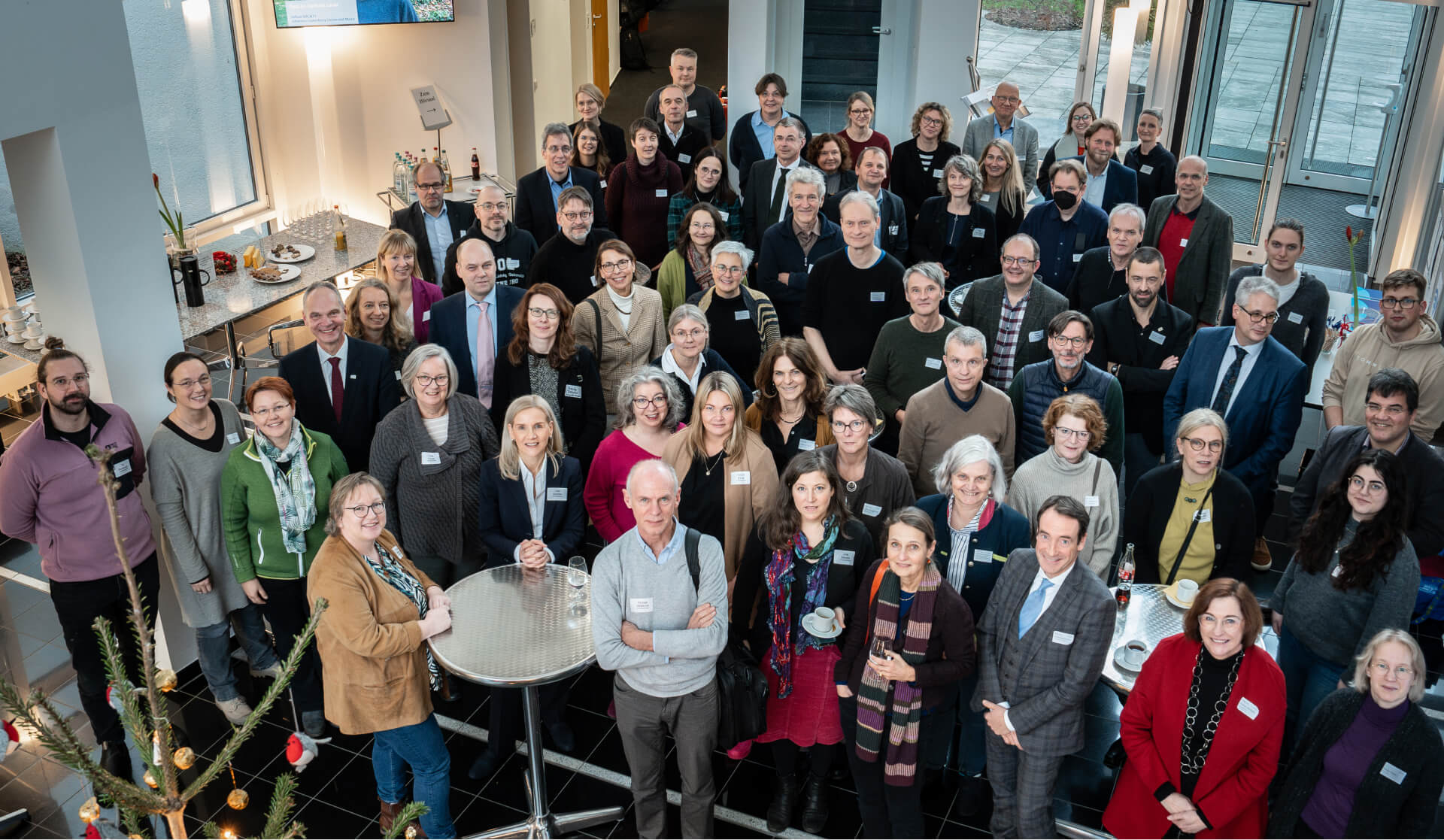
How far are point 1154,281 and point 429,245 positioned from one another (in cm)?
403

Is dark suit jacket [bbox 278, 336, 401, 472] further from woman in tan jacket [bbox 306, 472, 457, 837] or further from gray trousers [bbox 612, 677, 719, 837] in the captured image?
gray trousers [bbox 612, 677, 719, 837]

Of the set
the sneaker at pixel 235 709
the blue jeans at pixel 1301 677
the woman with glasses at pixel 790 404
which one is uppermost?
the woman with glasses at pixel 790 404

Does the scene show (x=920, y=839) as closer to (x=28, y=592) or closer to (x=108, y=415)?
(x=108, y=415)

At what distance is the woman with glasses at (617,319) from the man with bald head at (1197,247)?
3.11m

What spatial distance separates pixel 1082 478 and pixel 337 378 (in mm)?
3285

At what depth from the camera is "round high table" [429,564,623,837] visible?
3.88 m

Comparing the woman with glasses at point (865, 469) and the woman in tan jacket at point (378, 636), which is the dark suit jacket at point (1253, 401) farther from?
the woman in tan jacket at point (378, 636)

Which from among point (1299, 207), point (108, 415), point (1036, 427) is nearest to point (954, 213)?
point (1036, 427)

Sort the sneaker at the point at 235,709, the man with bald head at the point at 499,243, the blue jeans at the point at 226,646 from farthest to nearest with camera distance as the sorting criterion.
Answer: the man with bald head at the point at 499,243, the sneaker at the point at 235,709, the blue jeans at the point at 226,646

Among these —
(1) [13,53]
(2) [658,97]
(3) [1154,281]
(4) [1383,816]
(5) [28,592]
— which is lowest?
(5) [28,592]

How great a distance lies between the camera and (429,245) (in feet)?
21.7

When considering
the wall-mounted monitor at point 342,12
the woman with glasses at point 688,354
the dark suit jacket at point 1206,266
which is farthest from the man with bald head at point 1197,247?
the wall-mounted monitor at point 342,12

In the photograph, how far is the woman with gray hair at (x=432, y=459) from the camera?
4609 mm

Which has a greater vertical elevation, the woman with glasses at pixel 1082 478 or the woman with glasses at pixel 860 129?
the woman with glasses at pixel 860 129
